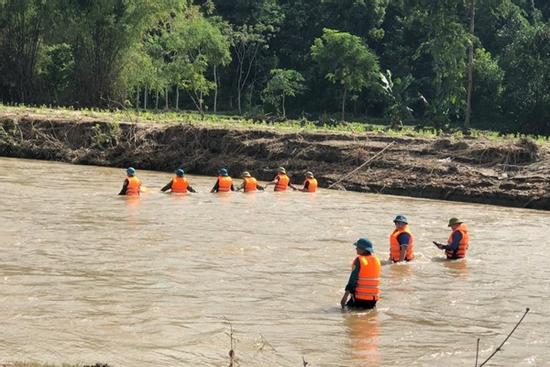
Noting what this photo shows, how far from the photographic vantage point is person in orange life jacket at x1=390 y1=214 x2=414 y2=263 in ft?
56.4

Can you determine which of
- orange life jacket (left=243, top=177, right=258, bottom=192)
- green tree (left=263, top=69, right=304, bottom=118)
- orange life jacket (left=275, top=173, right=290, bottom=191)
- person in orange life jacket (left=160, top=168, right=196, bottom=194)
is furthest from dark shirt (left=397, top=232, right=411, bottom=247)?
green tree (left=263, top=69, right=304, bottom=118)

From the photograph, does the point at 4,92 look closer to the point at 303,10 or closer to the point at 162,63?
the point at 162,63

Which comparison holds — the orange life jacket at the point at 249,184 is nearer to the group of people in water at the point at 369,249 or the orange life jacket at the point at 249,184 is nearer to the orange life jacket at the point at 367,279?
the group of people in water at the point at 369,249

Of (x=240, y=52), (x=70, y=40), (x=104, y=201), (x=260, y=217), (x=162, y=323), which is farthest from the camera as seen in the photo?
(x=240, y=52)

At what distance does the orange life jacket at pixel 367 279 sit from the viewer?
44.0ft

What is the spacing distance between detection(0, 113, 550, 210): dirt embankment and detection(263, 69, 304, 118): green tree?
61.2 ft

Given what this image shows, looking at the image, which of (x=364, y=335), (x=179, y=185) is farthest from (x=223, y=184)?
(x=364, y=335)

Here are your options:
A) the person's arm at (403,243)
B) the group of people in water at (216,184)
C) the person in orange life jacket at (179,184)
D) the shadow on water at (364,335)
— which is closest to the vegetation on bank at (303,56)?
the group of people in water at (216,184)

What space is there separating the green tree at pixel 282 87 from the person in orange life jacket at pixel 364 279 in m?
43.5

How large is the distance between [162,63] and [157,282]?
3895 centimetres

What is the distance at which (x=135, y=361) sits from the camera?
10648 millimetres

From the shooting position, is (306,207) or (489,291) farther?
(306,207)

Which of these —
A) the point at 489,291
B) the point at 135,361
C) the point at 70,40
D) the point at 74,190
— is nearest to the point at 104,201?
the point at 74,190

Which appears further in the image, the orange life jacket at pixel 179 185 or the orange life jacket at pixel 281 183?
the orange life jacket at pixel 281 183
